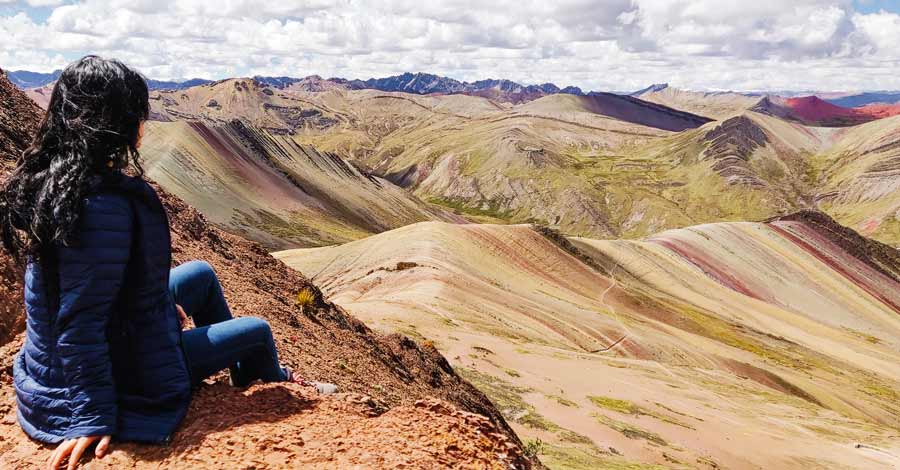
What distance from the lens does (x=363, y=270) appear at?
4531 cm

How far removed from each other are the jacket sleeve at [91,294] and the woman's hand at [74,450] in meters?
0.24

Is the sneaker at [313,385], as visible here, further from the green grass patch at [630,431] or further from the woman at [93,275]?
the green grass patch at [630,431]

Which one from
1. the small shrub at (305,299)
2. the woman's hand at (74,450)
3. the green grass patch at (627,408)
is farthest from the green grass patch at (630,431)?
the woman's hand at (74,450)

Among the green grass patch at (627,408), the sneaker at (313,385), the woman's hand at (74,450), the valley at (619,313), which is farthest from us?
the green grass patch at (627,408)

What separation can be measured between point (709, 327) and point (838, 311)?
129 ft

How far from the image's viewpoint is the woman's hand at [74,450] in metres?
4.54

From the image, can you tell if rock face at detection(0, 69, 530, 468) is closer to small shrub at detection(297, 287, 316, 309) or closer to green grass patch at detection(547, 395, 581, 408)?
small shrub at detection(297, 287, 316, 309)

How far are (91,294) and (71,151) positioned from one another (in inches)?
41.9

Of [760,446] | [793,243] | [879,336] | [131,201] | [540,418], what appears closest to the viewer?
[131,201]

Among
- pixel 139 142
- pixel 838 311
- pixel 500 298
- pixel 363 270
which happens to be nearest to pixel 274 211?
pixel 363 270

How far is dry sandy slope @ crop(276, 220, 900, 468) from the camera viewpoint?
22266 millimetres

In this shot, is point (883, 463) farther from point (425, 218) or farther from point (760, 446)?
point (425, 218)

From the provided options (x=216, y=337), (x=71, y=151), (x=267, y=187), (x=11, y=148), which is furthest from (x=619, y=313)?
(x=267, y=187)

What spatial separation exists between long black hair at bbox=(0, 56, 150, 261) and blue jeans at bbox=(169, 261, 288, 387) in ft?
4.58
